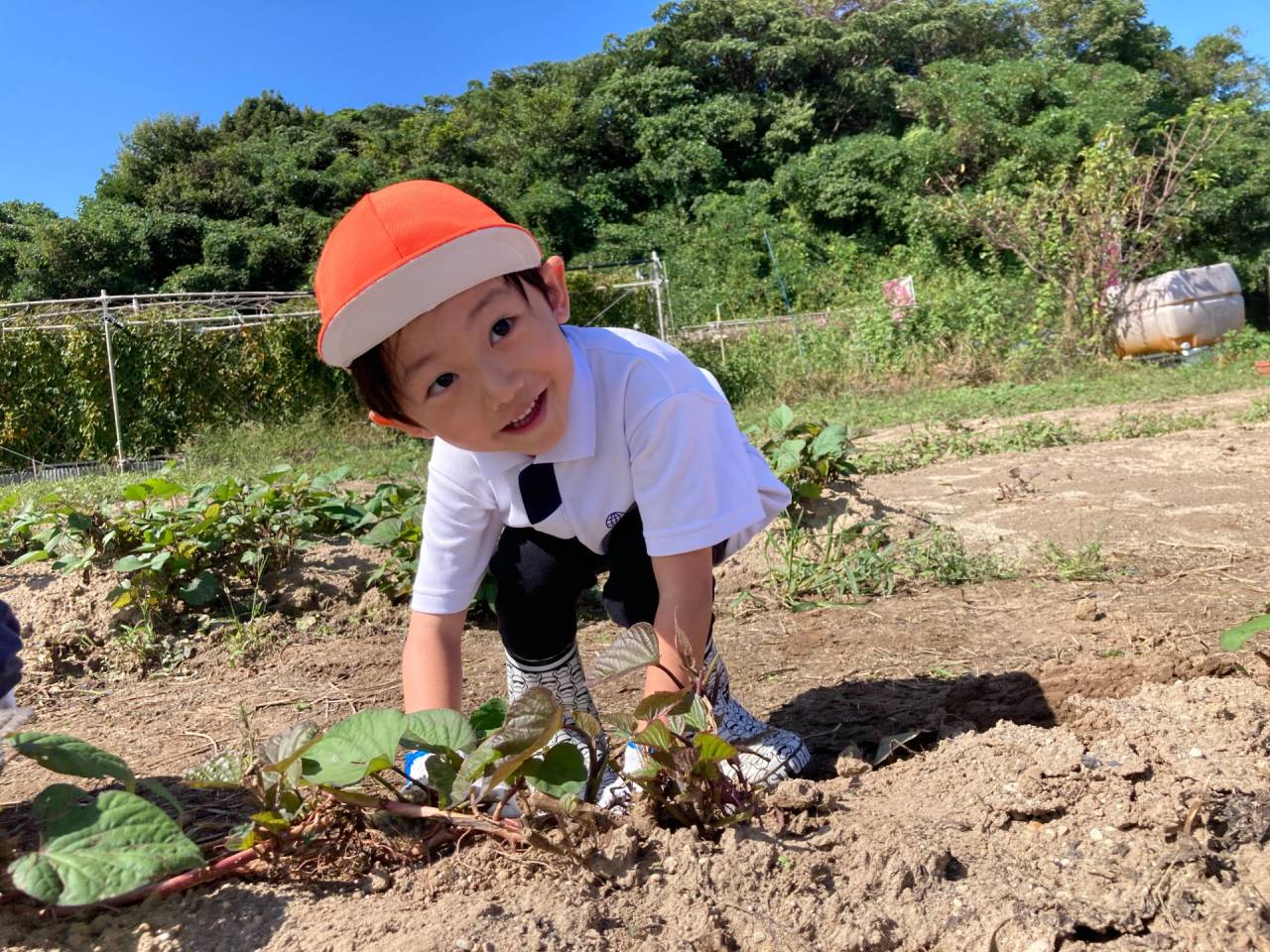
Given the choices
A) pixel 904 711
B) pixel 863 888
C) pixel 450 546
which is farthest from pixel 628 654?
pixel 904 711

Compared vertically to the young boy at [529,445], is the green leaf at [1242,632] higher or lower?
lower

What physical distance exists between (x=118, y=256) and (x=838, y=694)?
2613 centimetres

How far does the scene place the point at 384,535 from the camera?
290cm

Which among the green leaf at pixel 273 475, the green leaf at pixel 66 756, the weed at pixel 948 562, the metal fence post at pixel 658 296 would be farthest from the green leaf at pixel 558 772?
the metal fence post at pixel 658 296

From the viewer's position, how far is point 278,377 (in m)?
11.2

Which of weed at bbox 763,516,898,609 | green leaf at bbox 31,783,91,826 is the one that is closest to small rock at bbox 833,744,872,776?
green leaf at bbox 31,783,91,826

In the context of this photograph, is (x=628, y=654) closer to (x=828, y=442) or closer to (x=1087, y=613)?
(x=1087, y=613)

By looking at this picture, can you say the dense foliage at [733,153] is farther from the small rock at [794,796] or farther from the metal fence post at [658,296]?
the small rock at [794,796]

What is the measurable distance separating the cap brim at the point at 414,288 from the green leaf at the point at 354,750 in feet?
1.53

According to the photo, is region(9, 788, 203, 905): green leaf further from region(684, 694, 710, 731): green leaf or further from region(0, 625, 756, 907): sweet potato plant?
region(684, 694, 710, 731): green leaf

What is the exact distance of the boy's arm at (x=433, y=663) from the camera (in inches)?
63.4

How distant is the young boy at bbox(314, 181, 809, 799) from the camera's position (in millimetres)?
1316

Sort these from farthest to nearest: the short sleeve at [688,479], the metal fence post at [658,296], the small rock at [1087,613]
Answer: the metal fence post at [658,296]
the small rock at [1087,613]
the short sleeve at [688,479]

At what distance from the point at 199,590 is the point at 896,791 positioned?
2.21 meters
